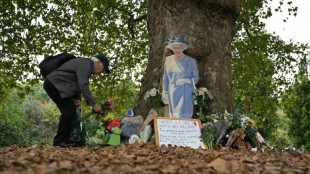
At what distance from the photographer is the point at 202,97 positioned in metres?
6.79

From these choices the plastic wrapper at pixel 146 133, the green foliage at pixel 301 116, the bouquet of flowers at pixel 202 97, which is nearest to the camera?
the plastic wrapper at pixel 146 133

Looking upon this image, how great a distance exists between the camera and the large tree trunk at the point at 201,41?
7254 millimetres

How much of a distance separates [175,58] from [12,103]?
20.3 metres

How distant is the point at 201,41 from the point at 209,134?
2392mm

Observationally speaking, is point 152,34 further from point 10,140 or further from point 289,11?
point 10,140

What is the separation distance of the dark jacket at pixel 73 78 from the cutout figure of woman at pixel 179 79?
6.29 feet

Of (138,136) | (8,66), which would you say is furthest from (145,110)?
(8,66)

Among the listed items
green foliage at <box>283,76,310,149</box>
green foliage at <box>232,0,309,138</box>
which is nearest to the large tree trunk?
green foliage at <box>232,0,309,138</box>

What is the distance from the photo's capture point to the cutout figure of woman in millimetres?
6820

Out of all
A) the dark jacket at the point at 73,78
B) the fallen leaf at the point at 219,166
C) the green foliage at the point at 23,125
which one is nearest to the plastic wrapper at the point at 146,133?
the dark jacket at the point at 73,78

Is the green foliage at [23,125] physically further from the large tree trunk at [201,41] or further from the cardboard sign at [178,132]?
the cardboard sign at [178,132]

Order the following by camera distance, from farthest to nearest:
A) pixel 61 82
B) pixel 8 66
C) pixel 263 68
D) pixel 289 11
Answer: pixel 263 68, pixel 289 11, pixel 8 66, pixel 61 82

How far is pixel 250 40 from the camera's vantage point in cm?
1330

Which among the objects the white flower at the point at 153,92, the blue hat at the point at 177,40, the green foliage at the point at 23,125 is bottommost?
the green foliage at the point at 23,125
